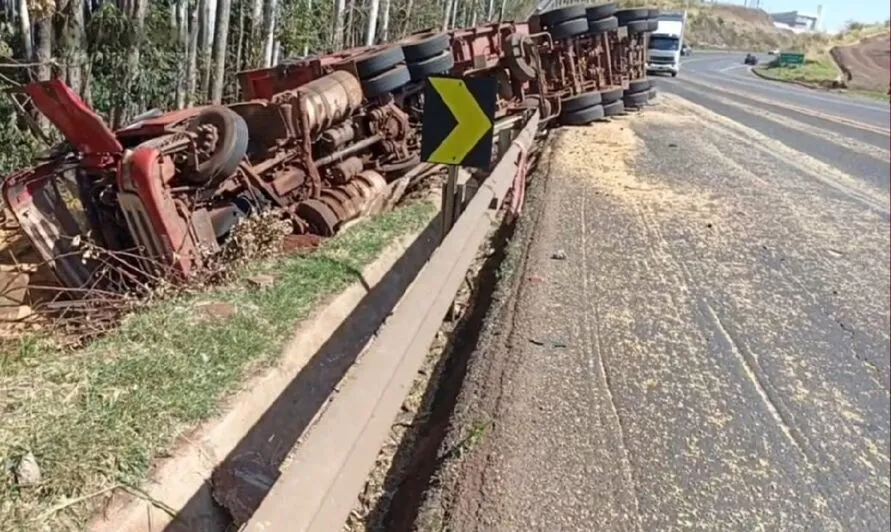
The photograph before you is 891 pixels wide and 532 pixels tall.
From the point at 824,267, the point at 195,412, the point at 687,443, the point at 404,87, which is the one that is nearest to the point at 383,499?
the point at 195,412

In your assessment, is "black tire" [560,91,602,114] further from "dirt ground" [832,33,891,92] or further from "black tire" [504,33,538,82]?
"dirt ground" [832,33,891,92]

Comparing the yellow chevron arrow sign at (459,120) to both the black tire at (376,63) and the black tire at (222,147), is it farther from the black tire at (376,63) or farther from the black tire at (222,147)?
the black tire at (376,63)

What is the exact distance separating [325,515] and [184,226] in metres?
3.98

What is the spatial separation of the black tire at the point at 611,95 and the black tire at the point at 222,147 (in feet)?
29.6

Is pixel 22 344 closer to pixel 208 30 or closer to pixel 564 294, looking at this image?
pixel 564 294

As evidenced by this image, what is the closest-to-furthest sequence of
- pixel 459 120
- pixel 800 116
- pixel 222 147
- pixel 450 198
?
pixel 459 120, pixel 450 198, pixel 222 147, pixel 800 116

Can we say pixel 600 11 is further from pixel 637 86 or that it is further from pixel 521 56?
pixel 521 56

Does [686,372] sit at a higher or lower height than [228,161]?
lower

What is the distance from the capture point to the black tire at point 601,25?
44.0 feet

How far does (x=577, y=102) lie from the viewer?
43.6 ft

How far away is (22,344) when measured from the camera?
185 inches

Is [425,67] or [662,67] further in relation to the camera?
[662,67]

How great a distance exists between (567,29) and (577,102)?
125cm

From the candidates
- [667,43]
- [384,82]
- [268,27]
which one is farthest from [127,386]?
[667,43]
